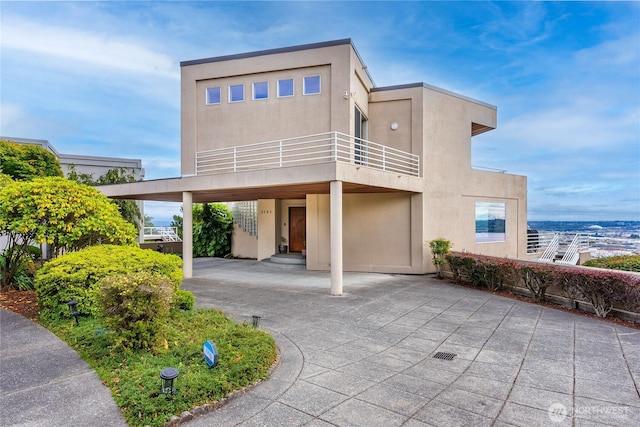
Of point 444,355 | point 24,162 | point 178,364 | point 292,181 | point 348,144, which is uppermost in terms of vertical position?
point 348,144

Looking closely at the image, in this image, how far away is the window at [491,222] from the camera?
570 inches

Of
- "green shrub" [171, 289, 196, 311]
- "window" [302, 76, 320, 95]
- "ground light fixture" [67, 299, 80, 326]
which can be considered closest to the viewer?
"ground light fixture" [67, 299, 80, 326]

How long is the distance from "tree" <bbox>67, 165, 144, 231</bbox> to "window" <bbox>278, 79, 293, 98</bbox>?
33.1 feet

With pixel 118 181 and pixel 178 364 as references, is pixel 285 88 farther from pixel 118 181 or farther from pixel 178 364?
pixel 118 181

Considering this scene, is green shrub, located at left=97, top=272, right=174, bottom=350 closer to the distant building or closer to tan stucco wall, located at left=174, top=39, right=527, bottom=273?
tan stucco wall, located at left=174, top=39, right=527, bottom=273

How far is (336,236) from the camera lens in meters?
9.24

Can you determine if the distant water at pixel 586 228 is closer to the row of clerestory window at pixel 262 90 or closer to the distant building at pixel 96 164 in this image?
the row of clerestory window at pixel 262 90

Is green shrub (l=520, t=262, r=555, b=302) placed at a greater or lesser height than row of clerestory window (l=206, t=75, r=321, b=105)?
lesser

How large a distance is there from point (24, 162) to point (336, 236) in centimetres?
1248

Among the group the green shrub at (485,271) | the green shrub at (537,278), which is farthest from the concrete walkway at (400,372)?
the green shrub at (485,271)

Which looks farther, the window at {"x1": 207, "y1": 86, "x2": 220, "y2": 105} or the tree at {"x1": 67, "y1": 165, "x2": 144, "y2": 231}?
the tree at {"x1": 67, "y1": 165, "x2": 144, "y2": 231}

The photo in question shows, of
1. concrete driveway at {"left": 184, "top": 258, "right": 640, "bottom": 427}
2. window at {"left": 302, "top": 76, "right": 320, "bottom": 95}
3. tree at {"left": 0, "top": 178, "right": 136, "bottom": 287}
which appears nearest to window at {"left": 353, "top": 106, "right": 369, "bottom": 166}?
window at {"left": 302, "top": 76, "right": 320, "bottom": 95}

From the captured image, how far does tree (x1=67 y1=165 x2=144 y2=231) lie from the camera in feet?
58.3

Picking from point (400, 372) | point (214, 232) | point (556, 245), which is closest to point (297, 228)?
point (214, 232)
